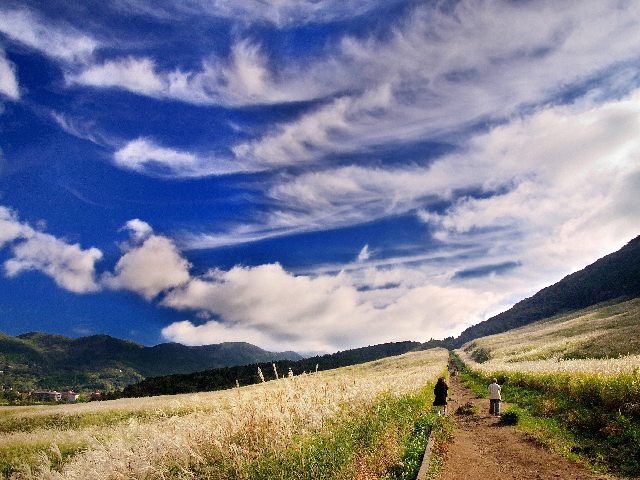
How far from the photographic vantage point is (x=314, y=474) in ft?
24.4

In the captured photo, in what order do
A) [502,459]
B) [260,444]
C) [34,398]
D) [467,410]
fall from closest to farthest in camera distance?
1. [260,444]
2. [502,459]
3. [467,410]
4. [34,398]

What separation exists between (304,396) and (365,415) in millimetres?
3864

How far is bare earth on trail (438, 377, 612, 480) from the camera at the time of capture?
38.5 ft

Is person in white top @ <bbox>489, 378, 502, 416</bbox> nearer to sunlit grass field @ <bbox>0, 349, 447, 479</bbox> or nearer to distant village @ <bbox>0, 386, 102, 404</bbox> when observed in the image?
sunlit grass field @ <bbox>0, 349, 447, 479</bbox>

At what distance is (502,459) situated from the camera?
13.6m

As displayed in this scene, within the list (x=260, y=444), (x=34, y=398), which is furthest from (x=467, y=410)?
(x=34, y=398)

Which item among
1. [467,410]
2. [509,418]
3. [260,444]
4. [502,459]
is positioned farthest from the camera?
[467,410]

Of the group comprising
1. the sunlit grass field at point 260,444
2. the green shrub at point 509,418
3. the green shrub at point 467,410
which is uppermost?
the sunlit grass field at point 260,444

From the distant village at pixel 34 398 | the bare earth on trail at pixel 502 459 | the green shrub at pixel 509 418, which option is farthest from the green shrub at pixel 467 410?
the distant village at pixel 34 398

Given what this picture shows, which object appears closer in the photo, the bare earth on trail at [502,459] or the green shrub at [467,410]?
the bare earth on trail at [502,459]

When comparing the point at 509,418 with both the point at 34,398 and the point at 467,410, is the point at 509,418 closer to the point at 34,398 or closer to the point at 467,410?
the point at 467,410

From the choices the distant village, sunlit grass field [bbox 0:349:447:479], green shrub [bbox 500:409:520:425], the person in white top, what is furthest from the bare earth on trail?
the distant village

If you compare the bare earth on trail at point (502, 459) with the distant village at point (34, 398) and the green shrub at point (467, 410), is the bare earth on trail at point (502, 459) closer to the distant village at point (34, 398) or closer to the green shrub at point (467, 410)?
the green shrub at point (467, 410)

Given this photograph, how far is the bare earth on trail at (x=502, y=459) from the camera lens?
11727 mm
